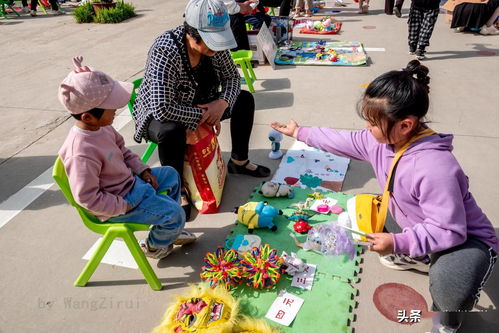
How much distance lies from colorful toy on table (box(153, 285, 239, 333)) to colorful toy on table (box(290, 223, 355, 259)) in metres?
0.62

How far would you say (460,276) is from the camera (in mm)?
1490

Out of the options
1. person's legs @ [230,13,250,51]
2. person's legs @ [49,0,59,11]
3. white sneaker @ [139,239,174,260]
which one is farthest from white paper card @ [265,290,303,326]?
person's legs @ [49,0,59,11]

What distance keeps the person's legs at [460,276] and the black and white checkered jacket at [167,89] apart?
63.9 inches

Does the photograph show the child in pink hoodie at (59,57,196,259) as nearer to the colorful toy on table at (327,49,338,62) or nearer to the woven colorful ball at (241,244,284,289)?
the woven colorful ball at (241,244,284,289)

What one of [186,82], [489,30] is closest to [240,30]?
[186,82]

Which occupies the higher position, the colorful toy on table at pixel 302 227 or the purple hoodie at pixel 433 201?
the purple hoodie at pixel 433 201

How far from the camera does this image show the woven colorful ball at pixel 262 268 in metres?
1.92

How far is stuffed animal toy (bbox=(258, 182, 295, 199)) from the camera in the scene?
8.55 feet

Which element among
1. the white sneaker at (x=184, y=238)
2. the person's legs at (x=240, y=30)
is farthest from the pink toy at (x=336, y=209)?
the person's legs at (x=240, y=30)

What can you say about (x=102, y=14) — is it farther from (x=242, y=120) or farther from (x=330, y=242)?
(x=330, y=242)

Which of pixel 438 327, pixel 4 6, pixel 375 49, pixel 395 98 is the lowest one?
pixel 375 49

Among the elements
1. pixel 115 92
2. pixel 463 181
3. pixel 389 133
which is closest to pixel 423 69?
pixel 389 133

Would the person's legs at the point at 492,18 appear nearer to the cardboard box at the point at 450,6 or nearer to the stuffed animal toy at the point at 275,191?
the cardboard box at the point at 450,6

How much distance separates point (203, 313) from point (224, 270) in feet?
0.99
